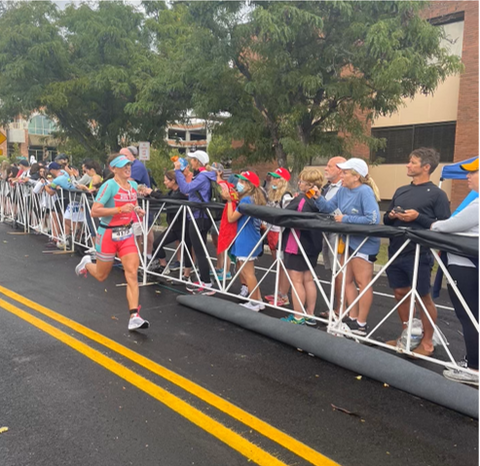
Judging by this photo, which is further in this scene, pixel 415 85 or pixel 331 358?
pixel 415 85

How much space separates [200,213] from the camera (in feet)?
21.1

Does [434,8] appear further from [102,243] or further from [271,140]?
[102,243]

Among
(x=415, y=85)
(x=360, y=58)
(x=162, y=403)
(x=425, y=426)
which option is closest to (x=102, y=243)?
(x=162, y=403)

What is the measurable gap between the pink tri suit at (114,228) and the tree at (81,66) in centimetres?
1020

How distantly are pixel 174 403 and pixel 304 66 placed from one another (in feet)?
31.5

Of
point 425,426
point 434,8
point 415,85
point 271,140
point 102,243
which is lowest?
point 425,426

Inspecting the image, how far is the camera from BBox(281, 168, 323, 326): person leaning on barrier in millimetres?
5020

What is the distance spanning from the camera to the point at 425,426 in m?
3.17

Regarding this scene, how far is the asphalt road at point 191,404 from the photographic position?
2803 millimetres

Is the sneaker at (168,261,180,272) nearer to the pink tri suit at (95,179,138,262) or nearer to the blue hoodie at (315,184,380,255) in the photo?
the pink tri suit at (95,179,138,262)

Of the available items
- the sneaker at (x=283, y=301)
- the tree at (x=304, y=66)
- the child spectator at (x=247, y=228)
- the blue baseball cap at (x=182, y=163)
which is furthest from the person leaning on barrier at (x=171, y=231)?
the tree at (x=304, y=66)

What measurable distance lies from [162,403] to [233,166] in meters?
11.8

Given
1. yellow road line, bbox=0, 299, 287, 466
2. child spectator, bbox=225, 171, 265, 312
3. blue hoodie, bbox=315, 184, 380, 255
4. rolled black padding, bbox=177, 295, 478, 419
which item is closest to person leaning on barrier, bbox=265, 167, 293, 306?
child spectator, bbox=225, 171, 265, 312

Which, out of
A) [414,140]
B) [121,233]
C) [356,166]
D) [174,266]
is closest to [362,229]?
[356,166]
